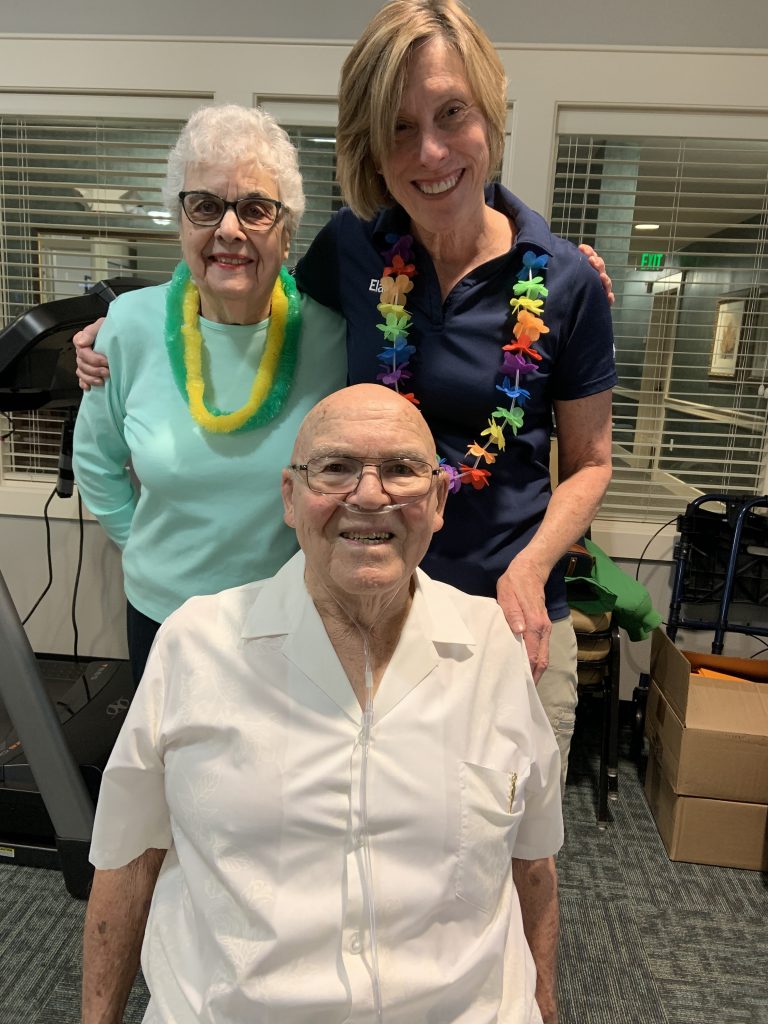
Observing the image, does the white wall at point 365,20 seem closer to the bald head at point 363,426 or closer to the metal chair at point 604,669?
the metal chair at point 604,669

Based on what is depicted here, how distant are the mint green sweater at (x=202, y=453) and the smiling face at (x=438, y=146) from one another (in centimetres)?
37

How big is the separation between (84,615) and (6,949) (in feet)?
5.25

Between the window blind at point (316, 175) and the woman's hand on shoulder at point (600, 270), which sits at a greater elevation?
the window blind at point (316, 175)

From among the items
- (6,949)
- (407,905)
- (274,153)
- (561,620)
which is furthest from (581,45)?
(6,949)

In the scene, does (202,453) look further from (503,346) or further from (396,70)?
(396,70)

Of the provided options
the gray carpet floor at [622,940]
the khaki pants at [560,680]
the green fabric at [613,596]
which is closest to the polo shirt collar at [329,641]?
the khaki pants at [560,680]

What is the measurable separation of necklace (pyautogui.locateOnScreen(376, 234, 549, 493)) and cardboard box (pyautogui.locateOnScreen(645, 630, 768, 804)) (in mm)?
1384

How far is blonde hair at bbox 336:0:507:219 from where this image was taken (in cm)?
117

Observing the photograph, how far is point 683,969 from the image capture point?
76.9 inches

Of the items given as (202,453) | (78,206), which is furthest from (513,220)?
(78,206)

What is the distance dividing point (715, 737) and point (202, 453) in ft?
5.85

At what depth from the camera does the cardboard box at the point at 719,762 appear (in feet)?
7.38

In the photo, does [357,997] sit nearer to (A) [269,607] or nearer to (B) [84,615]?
(A) [269,607]

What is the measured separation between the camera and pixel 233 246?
4.64 ft
